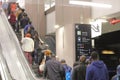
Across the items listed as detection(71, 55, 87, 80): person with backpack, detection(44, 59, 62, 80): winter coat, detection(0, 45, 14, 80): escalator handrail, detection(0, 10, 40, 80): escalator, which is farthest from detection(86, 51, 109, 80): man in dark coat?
detection(44, 59, 62, 80): winter coat

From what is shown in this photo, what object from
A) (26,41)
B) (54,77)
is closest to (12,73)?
(54,77)

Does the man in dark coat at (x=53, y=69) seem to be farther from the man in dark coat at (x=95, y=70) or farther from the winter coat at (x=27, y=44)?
the winter coat at (x=27, y=44)

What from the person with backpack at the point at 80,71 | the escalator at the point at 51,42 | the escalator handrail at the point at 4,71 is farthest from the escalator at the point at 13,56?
the escalator at the point at 51,42

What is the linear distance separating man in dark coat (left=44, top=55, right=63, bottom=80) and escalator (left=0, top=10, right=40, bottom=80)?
69cm

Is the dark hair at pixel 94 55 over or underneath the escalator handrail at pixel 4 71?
over

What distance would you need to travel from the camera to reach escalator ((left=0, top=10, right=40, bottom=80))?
650 cm

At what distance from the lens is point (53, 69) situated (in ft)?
26.7

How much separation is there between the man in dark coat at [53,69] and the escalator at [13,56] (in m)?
0.69

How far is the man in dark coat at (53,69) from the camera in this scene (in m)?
8.11

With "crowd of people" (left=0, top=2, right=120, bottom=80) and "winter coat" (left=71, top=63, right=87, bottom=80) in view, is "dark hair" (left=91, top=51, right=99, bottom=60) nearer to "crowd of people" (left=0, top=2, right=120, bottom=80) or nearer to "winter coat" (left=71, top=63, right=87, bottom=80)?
"crowd of people" (left=0, top=2, right=120, bottom=80)

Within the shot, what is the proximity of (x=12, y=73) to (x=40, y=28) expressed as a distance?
1135cm

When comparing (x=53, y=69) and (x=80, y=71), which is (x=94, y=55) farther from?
(x=53, y=69)

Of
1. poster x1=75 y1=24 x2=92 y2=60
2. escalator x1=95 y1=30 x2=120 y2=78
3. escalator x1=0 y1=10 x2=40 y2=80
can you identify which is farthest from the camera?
escalator x1=95 y1=30 x2=120 y2=78

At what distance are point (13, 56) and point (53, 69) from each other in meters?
1.06
